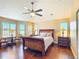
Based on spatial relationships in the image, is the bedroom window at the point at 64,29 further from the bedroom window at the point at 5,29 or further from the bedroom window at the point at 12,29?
the bedroom window at the point at 5,29

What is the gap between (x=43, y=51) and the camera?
5.07 meters

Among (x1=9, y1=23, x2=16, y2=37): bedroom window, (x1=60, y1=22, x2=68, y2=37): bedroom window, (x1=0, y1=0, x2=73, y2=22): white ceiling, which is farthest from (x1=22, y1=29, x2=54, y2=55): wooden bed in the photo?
(x1=60, y1=22, x2=68, y2=37): bedroom window

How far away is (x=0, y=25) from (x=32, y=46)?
12.6 ft

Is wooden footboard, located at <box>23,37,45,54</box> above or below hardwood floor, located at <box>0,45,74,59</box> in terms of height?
above

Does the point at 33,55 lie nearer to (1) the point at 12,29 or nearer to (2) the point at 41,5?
(2) the point at 41,5

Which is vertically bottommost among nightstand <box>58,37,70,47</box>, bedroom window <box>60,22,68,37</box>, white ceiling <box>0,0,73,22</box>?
nightstand <box>58,37,70,47</box>

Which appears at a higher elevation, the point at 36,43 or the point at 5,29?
the point at 5,29

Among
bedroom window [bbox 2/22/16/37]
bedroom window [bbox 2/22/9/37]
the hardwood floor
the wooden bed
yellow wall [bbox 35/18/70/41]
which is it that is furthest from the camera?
yellow wall [bbox 35/18/70/41]

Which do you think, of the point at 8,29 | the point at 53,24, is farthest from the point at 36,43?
the point at 8,29

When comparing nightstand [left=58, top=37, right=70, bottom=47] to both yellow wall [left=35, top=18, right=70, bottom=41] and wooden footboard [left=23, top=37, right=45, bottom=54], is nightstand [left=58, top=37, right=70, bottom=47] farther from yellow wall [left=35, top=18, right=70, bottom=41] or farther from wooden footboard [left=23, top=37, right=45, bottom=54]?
wooden footboard [left=23, top=37, right=45, bottom=54]

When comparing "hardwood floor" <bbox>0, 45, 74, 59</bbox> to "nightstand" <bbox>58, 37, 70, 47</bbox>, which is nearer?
"hardwood floor" <bbox>0, 45, 74, 59</bbox>

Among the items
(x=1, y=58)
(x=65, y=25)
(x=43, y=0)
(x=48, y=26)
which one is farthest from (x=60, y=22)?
(x=1, y=58)

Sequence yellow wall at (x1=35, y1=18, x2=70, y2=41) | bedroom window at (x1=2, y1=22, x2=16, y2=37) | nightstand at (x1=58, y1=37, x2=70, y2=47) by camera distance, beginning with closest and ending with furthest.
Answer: nightstand at (x1=58, y1=37, x2=70, y2=47)
bedroom window at (x1=2, y1=22, x2=16, y2=37)
yellow wall at (x1=35, y1=18, x2=70, y2=41)

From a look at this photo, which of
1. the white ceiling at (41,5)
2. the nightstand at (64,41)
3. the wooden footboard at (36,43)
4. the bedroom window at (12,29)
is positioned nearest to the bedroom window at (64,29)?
the nightstand at (64,41)
